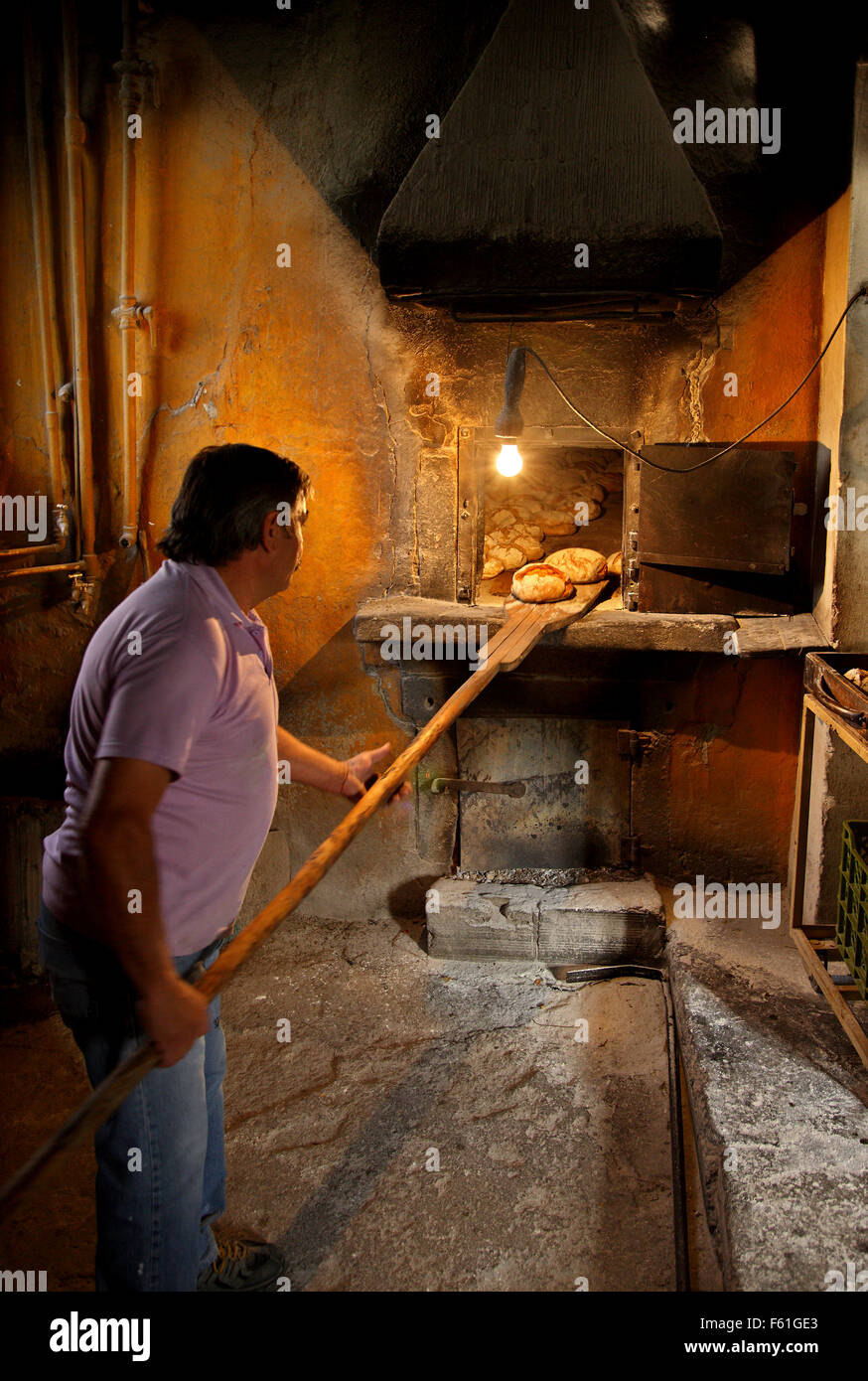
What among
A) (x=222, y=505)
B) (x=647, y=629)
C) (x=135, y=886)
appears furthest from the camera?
(x=647, y=629)

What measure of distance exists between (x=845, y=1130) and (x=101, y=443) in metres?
4.02

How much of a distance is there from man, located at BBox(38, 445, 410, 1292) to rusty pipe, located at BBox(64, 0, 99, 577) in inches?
95.3

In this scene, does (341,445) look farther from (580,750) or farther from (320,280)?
(580,750)

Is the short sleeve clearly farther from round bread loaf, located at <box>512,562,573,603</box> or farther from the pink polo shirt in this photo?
round bread loaf, located at <box>512,562,573,603</box>

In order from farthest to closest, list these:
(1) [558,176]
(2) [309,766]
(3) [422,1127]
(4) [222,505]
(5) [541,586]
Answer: (5) [541,586], (1) [558,176], (3) [422,1127], (2) [309,766], (4) [222,505]

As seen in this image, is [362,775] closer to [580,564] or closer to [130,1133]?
[130,1133]

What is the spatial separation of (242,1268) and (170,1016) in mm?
1203

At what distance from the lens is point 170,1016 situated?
1793 mm

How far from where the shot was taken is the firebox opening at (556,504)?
473 centimetres

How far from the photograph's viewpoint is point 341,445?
4.24m

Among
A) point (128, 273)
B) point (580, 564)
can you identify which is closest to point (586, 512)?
point (580, 564)

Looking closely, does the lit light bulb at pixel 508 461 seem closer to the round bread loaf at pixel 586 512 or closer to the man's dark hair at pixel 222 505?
the round bread loaf at pixel 586 512

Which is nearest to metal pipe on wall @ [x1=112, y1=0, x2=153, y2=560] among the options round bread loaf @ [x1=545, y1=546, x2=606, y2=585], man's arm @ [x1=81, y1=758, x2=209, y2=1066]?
round bread loaf @ [x1=545, y1=546, x2=606, y2=585]

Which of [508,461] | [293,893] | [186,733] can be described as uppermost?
[508,461]
